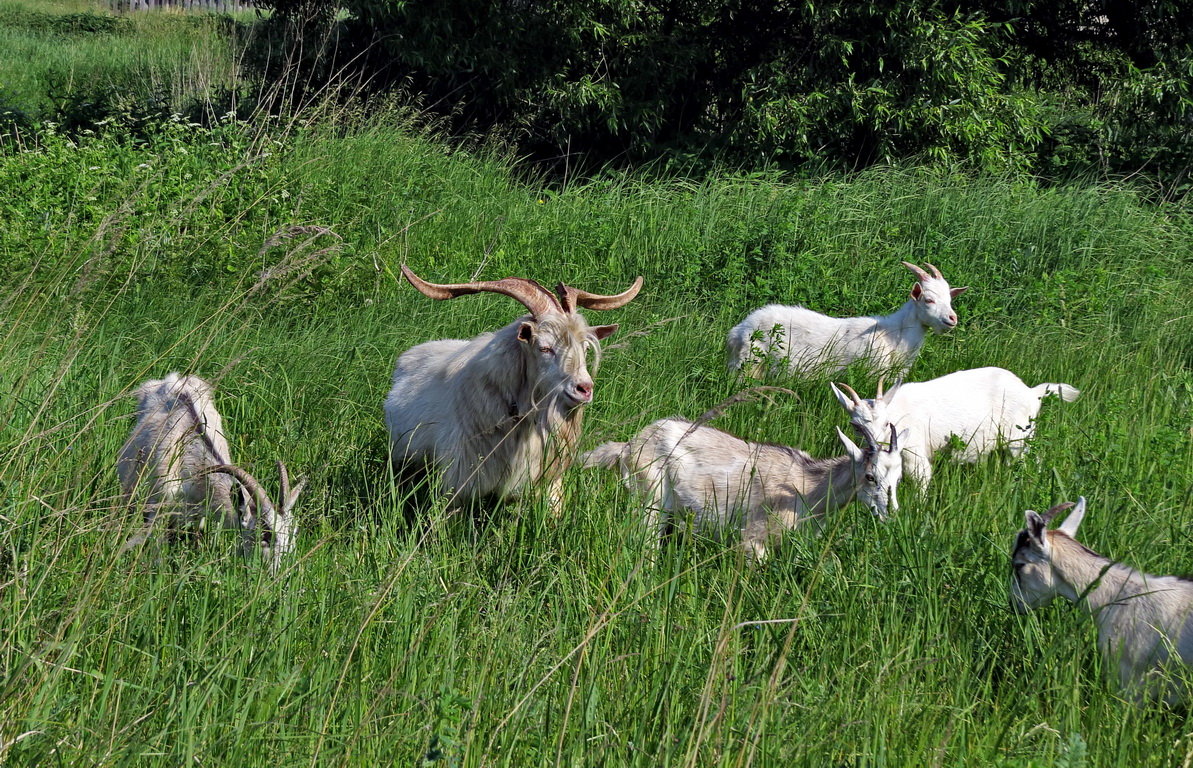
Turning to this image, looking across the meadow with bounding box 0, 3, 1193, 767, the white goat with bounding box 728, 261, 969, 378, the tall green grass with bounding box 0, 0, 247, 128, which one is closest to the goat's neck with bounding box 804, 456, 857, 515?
the meadow with bounding box 0, 3, 1193, 767

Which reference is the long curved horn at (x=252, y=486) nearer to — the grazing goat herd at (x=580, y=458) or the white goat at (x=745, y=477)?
the grazing goat herd at (x=580, y=458)

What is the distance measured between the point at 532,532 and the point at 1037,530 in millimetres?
1827

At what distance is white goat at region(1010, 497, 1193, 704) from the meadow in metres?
0.07

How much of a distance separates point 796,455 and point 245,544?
8.46 feet

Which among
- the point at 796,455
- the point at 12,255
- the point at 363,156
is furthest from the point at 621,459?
the point at 363,156

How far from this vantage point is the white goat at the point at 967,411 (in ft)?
19.0

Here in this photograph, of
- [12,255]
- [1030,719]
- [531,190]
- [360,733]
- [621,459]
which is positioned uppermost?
[360,733]

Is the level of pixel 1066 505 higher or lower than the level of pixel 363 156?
higher

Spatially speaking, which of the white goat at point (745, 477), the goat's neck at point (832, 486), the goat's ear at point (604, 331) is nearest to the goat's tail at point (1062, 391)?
the white goat at point (745, 477)

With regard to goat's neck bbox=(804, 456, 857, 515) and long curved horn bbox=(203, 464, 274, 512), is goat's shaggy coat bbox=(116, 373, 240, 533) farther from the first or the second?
goat's neck bbox=(804, 456, 857, 515)

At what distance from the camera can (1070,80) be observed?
14328 millimetres

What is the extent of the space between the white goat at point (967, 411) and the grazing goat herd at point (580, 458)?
0.01 m

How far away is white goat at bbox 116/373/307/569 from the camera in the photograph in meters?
3.63

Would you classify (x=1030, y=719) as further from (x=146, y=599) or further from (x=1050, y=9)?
(x=1050, y=9)
